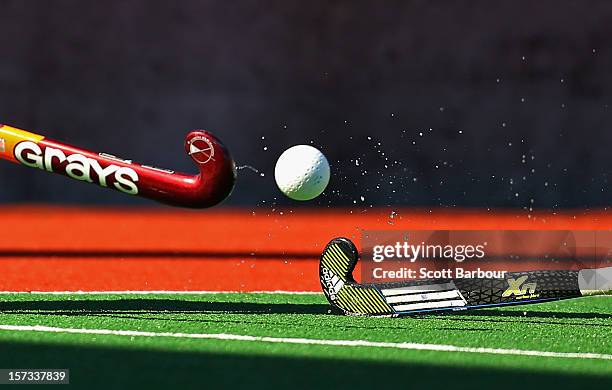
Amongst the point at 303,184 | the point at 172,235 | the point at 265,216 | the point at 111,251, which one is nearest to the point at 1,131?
the point at 303,184

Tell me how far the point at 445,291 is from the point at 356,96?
8.10 metres

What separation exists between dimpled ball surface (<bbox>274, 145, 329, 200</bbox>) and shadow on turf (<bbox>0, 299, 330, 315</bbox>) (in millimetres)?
949

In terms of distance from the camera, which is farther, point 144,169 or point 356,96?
point 356,96

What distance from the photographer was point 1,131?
7230mm

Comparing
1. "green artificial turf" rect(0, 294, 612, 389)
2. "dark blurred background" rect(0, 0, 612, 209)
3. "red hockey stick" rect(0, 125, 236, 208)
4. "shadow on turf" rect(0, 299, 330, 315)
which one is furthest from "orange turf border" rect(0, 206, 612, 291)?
"red hockey stick" rect(0, 125, 236, 208)

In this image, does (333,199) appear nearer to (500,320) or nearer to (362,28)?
(362,28)

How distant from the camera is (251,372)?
500 centimetres

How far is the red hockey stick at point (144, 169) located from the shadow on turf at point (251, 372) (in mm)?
1684

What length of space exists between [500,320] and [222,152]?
2.35 metres

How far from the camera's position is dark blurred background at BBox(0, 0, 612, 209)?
15367mm

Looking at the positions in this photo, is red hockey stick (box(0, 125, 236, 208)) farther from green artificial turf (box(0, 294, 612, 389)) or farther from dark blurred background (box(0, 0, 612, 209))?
dark blurred background (box(0, 0, 612, 209))

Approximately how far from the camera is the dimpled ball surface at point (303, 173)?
7.28m

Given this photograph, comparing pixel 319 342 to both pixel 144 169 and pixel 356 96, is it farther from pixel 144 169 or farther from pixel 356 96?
pixel 356 96

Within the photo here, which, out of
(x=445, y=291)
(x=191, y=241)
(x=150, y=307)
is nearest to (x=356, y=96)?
(x=191, y=241)
